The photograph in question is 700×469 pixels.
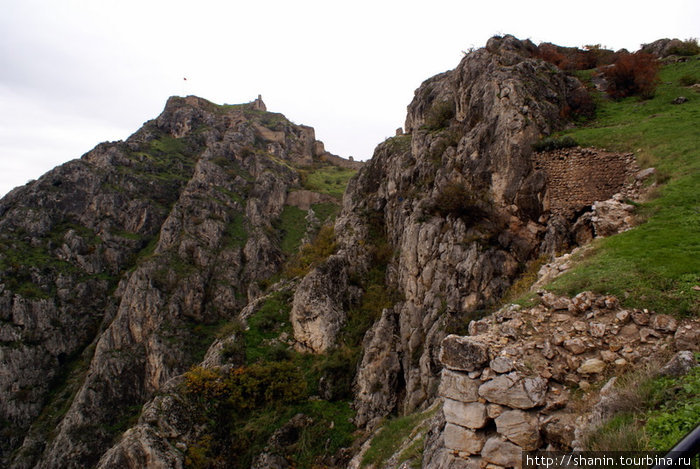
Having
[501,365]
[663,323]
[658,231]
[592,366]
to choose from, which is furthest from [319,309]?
[663,323]

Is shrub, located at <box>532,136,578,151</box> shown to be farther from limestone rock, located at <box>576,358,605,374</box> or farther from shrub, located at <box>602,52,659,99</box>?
limestone rock, located at <box>576,358,605,374</box>

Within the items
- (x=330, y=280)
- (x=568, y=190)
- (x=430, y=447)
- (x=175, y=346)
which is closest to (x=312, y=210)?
(x=175, y=346)

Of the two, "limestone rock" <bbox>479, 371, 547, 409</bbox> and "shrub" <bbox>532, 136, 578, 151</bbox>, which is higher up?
"shrub" <bbox>532, 136, 578, 151</bbox>

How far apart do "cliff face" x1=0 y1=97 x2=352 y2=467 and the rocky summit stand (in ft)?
0.99

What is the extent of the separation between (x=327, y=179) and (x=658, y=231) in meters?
77.9

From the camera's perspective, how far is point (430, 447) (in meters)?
9.85

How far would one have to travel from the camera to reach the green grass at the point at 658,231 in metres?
7.35

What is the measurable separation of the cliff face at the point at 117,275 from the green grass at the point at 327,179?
3.81m

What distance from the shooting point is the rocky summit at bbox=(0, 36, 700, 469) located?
7383 millimetres

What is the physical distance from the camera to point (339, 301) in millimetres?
28938

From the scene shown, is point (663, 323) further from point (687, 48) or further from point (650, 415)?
point (687, 48)

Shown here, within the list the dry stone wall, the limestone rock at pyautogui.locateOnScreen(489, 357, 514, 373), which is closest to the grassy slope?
the dry stone wall

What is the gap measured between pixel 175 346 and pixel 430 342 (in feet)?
140

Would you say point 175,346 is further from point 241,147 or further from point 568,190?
point 568,190
